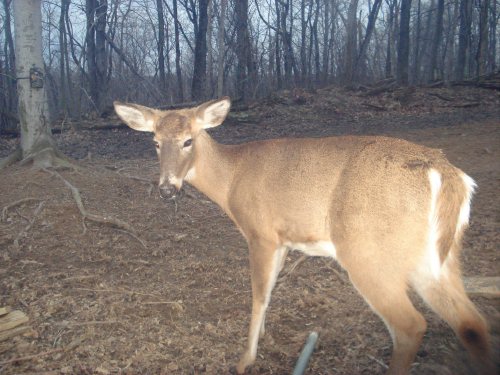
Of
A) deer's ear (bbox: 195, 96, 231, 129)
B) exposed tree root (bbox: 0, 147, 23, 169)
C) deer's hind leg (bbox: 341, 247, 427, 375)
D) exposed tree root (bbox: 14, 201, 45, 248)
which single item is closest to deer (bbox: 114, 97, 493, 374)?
deer's hind leg (bbox: 341, 247, 427, 375)

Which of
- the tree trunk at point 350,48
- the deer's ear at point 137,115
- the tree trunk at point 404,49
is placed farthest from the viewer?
the tree trunk at point 350,48

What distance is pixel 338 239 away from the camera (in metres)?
3.64

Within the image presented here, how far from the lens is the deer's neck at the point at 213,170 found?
472 cm

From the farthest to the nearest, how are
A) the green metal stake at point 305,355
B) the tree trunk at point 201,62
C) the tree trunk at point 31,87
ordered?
the tree trunk at point 201,62 → the tree trunk at point 31,87 → the green metal stake at point 305,355

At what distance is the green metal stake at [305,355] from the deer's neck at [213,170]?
1.44 m

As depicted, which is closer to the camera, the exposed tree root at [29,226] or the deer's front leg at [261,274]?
the deer's front leg at [261,274]

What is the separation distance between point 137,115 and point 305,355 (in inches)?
113

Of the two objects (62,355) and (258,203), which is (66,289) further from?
(258,203)

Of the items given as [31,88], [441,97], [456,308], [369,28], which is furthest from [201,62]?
[456,308]

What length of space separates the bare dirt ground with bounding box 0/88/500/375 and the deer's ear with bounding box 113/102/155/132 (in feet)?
5.24

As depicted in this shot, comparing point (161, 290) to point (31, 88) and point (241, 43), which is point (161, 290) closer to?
point (31, 88)

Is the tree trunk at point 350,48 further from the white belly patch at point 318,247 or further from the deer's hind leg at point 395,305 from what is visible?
the deer's hind leg at point 395,305

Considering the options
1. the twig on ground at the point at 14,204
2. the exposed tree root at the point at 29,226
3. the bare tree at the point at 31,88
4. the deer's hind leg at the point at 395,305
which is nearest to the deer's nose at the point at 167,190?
the deer's hind leg at the point at 395,305

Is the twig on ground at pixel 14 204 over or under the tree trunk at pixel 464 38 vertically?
under
